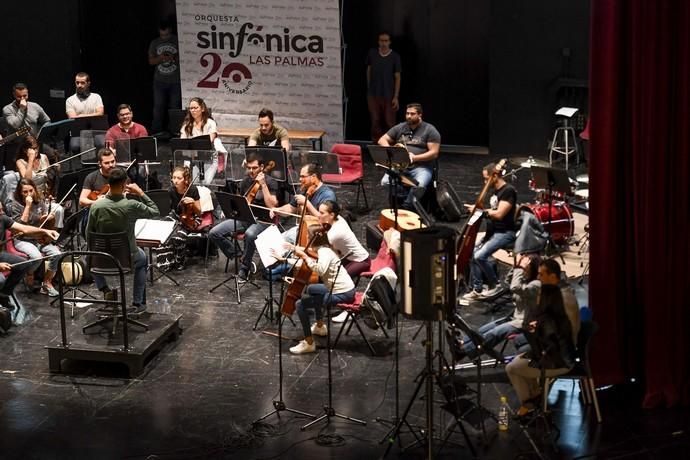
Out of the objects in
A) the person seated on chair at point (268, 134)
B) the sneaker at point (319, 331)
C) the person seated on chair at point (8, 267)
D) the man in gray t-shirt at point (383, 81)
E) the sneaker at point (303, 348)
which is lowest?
the sneaker at point (303, 348)

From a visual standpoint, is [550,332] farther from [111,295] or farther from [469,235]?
[111,295]

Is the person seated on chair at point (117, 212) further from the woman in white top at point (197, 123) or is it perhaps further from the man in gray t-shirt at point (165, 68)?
the man in gray t-shirt at point (165, 68)

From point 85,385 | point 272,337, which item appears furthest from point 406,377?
point 85,385

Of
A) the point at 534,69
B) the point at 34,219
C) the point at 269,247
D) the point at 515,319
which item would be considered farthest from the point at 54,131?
the point at 515,319

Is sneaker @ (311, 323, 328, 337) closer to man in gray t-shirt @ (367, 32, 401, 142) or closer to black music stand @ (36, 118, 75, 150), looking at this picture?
black music stand @ (36, 118, 75, 150)

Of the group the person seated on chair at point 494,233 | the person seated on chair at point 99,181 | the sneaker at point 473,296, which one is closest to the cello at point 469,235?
the person seated on chair at point 494,233

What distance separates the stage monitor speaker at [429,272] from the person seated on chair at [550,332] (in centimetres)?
98

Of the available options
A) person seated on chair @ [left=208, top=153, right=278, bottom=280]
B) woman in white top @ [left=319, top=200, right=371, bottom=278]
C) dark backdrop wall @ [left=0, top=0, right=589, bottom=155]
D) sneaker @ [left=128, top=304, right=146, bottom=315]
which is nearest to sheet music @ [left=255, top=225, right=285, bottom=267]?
woman in white top @ [left=319, top=200, right=371, bottom=278]

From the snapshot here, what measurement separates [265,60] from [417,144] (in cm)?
387

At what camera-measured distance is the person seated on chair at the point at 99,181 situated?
1199 centimetres

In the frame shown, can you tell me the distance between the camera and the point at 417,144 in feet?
44.6

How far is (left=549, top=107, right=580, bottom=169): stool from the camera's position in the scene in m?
15.6

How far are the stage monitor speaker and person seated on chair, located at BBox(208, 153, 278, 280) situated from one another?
4.27 metres

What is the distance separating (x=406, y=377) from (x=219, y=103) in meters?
8.40
